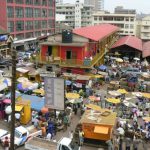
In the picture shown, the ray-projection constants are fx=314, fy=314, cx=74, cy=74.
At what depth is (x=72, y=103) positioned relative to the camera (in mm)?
30672

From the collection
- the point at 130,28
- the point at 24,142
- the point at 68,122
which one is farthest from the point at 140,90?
the point at 130,28

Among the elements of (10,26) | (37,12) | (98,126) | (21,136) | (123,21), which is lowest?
(21,136)

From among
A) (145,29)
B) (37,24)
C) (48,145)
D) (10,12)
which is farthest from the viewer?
(145,29)

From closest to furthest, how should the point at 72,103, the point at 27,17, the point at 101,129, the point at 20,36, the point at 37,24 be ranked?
the point at 101,129
the point at 72,103
the point at 20,36
the point at 27,17
the point at 37,24

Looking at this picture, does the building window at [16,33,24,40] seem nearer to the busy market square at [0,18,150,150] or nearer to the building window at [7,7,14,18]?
the building window at [7,7,14,18]

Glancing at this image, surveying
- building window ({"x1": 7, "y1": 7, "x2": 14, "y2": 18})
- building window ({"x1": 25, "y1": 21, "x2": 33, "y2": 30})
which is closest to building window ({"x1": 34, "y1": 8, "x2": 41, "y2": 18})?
building window ({"x1": 25, "y1": 21, "x2": 33, "y2": 30})

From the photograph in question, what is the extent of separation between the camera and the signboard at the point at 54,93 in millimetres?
24734

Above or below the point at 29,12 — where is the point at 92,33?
below

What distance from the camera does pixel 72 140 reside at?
75.7 feet

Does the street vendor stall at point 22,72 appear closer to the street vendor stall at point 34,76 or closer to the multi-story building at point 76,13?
the street vendor stall at point 34,76

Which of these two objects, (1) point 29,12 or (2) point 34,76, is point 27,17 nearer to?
(1) point 29,12

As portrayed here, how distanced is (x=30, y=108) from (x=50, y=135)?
4.82 m

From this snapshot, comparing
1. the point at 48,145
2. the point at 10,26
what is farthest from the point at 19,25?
the point at 48,145

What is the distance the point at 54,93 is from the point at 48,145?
16.6 ft
